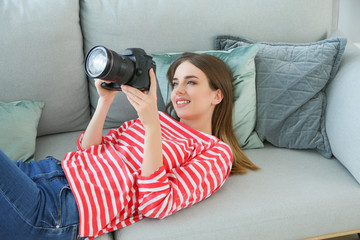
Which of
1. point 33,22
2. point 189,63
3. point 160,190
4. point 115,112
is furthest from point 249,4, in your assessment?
point 160,190

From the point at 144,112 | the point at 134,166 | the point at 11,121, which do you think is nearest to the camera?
the point at 144,112

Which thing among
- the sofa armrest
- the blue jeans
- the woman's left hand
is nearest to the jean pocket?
the blue jeans

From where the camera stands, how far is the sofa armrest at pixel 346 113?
128 cm

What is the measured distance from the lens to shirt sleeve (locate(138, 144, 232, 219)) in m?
1.02

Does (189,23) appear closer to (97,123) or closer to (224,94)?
(224,94)

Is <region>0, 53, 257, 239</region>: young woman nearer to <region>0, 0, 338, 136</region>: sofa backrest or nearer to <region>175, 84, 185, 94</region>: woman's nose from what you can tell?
<region>175, 84, 185, 94</region>: woman's nose

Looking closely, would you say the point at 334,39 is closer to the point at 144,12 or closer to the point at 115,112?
the point at 144,12

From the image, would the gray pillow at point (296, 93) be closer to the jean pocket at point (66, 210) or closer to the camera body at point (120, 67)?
the camera body at point (120, 67)

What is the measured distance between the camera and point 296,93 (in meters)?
1.45

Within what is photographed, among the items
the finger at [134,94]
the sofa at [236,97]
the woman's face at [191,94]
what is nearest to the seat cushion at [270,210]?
the sofa at [236,97]

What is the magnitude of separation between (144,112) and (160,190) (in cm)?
23

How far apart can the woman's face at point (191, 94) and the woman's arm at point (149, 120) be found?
29 cm

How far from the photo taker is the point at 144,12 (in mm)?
1573

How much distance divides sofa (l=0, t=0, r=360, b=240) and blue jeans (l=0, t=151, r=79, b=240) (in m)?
0.18
